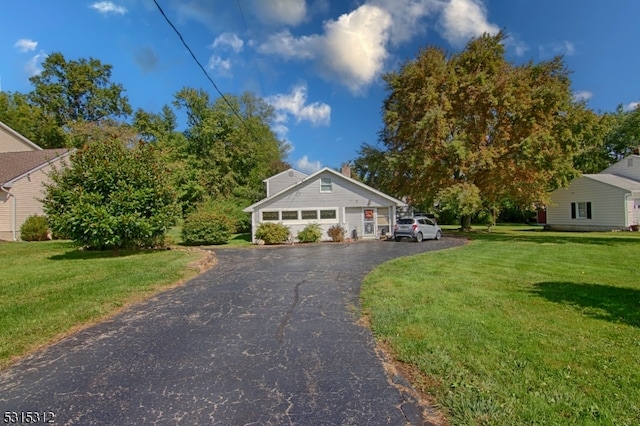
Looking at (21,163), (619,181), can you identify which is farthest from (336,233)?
(619,181)

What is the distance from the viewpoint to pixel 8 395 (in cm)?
332

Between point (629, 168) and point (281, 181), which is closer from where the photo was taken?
point (629, 168)

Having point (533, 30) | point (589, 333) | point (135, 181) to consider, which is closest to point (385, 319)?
point (589, 333)

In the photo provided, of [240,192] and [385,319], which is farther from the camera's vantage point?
[240,192]

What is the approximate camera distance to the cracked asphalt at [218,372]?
9.68ft

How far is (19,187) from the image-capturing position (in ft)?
68.0

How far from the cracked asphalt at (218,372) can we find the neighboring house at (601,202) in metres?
28.4

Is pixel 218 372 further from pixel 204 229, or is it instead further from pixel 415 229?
pixel 204 229

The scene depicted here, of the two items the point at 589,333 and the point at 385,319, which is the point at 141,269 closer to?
the point at 385,319

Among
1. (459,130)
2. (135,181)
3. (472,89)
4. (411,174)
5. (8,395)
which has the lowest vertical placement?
(8,395)

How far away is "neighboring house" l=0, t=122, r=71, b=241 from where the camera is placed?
789 inches

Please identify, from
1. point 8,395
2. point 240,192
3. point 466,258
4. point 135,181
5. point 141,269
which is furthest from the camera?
point 240,192

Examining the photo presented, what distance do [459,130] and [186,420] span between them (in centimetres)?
2560

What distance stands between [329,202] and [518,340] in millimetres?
18960
